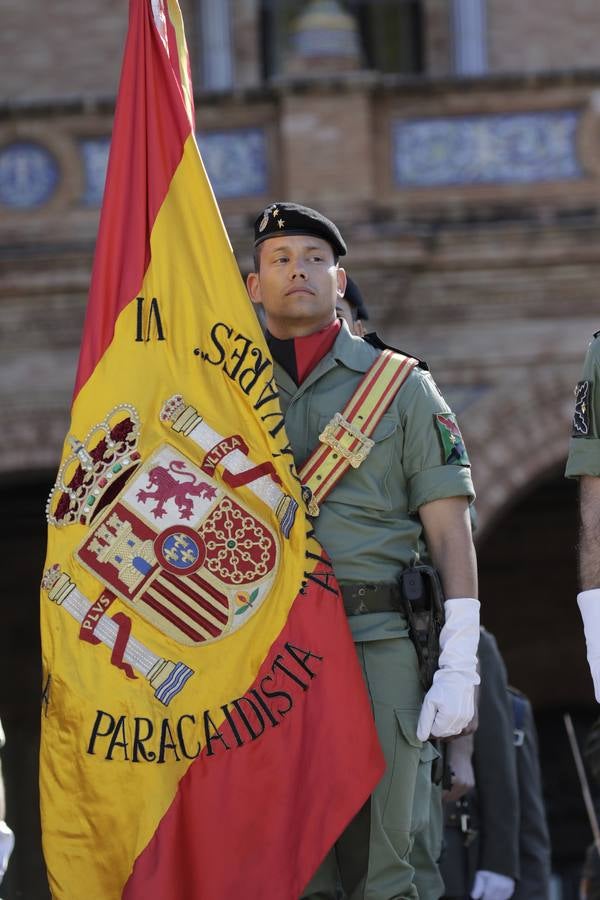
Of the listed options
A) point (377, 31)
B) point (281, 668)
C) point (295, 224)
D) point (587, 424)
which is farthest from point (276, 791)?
point (377, 31)

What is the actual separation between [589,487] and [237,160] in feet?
21.3

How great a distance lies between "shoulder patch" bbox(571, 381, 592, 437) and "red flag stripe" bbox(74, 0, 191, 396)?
1208mm

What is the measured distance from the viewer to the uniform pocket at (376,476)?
17.2 feet

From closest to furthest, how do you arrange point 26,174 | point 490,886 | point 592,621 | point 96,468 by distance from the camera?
point 592,621 < point 96,468 < point 490,886 < point 26,174

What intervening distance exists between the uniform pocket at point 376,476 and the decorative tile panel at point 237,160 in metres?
6.24

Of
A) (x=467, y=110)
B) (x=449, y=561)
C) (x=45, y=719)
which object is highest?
(x=467, y=110)

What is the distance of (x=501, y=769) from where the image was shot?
6.77m

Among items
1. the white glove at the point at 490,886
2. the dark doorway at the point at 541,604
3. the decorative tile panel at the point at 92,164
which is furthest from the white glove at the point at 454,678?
the dark doorway at the point at 541,604

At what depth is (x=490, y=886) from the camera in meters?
6.81

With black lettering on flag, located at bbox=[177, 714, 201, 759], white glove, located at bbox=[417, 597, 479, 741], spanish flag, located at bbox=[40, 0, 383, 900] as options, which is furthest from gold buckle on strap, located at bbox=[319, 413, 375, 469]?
black lettering on flag, located at bbox=[177, 714, 201, 759]

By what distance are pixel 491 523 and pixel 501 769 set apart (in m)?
4.81

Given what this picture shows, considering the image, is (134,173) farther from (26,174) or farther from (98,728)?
(26,174)

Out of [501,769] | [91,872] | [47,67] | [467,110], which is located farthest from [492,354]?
[91,872]

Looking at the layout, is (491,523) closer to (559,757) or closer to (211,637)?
(559,757)
